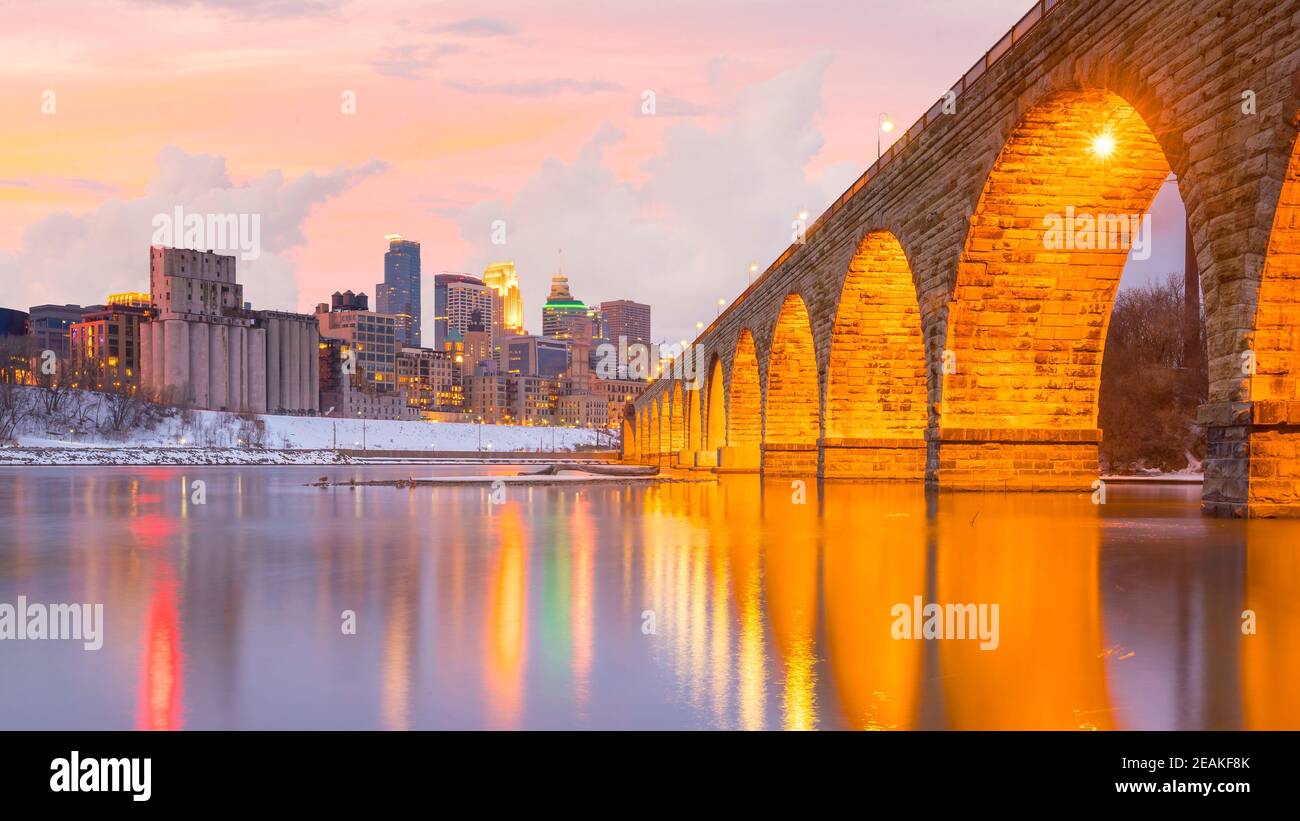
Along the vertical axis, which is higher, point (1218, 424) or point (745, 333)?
point (745, 333)

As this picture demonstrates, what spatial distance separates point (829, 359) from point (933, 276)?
380 inches

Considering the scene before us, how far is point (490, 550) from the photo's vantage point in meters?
10.9

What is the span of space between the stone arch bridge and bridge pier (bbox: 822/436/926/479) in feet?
0.21

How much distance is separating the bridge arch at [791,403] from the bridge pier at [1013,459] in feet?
62.4

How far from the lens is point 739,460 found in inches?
2002

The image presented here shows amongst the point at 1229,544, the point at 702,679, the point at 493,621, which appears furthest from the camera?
the point at 1229,544

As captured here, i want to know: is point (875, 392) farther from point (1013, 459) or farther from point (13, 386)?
point (13, 386)

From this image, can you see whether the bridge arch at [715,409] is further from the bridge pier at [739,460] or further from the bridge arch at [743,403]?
the bridge pier at [739,460]

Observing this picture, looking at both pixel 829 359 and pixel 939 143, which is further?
pixel 829 359

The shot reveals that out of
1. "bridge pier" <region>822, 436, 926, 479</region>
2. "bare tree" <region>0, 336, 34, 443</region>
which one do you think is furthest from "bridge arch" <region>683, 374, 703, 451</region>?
"bare tree" <region>0, 336, 34, 443</region>

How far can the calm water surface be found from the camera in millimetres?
4176

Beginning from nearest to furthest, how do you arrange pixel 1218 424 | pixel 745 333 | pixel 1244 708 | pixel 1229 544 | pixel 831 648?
pixel 1244 708
pixel 831 648
pixel 1229 544
pixel 1218 424
pixel 745 333

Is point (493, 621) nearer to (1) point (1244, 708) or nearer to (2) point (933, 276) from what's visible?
(1) point (1244, 708)
